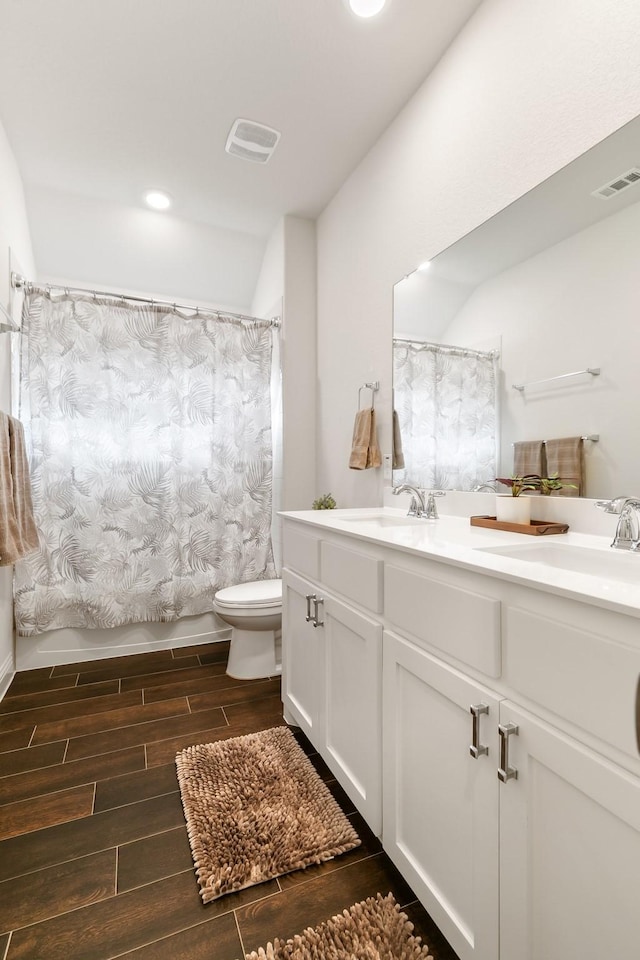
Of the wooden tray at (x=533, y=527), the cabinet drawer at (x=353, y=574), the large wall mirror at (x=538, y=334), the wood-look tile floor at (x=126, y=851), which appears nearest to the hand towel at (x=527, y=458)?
the large wall mirror at (x=538, y=334)

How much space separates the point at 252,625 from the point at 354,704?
1062mm

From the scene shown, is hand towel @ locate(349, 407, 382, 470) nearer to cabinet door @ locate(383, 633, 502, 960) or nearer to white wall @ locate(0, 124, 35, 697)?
cabinet door @ locate(383, 633, 502, 960)

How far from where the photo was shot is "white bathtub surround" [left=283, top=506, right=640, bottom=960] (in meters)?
0.62

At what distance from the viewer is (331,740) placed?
1449 mm

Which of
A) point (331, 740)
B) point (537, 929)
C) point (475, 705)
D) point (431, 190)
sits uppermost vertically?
point (431, 190)

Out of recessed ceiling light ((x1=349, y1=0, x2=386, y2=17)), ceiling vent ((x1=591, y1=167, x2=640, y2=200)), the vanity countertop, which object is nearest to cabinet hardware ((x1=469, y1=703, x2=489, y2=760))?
the vanity countertop

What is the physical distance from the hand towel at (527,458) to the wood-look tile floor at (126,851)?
1159mm

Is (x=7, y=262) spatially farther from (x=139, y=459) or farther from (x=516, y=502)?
(x=516, y=502)

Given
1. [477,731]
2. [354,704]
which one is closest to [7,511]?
[354,704]

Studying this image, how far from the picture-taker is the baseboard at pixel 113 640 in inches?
96.8

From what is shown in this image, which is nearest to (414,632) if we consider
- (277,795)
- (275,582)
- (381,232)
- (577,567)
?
(577,567)

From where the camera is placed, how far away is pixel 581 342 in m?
1.21

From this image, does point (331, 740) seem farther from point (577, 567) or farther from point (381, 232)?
point (381, 232)

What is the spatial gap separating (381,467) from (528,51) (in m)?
1.47
